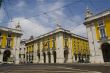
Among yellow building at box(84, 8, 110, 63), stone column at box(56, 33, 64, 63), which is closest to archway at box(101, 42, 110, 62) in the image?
yellow building at box(84, 8, 110, 63)

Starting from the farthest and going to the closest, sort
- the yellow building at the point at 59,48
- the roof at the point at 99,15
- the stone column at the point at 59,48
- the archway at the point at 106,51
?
the yellow building at the point at 59,48 < the stone column at the point at 59,48 < the roof at the point at 99,15 < the archway at the point at 106,51

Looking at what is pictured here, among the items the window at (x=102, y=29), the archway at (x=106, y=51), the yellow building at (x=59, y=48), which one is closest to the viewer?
the archway at (x=106, y=51)

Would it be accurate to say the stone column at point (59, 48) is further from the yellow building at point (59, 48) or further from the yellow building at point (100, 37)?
the yellow building at point (100, 37)

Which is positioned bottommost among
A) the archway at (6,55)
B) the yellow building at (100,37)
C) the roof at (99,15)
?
the archway at (6,55)

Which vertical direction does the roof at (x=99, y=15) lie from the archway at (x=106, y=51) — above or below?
above

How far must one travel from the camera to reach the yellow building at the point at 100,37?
3503 centimetres

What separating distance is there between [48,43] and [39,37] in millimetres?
6554

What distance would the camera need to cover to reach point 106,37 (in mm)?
34719

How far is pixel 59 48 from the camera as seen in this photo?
177 ft

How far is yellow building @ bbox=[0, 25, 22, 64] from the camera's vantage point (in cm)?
4897

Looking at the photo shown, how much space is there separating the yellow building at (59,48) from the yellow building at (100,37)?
46.0ft

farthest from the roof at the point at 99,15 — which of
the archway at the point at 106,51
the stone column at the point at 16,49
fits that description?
the stone column at the point at 16,49

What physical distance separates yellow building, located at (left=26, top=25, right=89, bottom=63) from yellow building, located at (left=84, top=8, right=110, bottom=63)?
14022 mm

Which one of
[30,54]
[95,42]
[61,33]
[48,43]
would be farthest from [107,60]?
[30,54]
